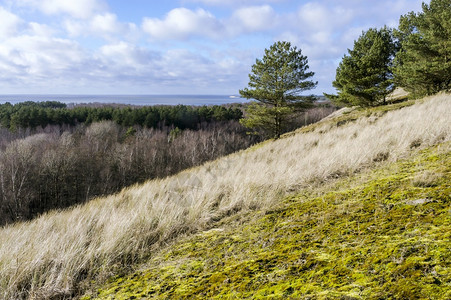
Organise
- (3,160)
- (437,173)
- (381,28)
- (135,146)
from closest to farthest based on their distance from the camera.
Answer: (437,173), (381,28), (3,160), (135,146)

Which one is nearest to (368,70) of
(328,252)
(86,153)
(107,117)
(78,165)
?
(328,252)

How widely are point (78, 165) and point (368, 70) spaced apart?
36230mm

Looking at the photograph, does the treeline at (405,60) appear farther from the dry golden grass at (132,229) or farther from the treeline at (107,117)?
the treeline at (107,117)

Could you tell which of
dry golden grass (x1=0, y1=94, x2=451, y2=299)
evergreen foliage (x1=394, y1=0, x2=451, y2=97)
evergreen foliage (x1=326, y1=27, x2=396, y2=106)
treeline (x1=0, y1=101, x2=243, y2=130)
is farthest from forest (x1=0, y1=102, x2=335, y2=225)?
dry golden grass (x1=0, y1=94, x2=451, y2=299)

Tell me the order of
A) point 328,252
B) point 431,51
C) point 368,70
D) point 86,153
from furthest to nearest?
1. point 86,153
2. point 368,70
3. point 431,51
4. point 328,252

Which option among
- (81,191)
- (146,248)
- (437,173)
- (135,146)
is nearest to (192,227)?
(146,248)

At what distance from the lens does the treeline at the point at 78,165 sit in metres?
26.9

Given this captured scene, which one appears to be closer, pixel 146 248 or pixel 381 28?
pixel 146 248

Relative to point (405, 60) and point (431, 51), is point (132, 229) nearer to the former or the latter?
point (431, 51)

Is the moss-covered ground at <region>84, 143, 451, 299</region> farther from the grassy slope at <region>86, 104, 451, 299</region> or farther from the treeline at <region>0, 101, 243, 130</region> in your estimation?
the treeline at <region>0, 101, 243, 130</region>

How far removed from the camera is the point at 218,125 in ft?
216

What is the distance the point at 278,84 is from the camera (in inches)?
865

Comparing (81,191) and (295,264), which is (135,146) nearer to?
(81,191)

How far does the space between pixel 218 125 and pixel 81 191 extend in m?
39.1
